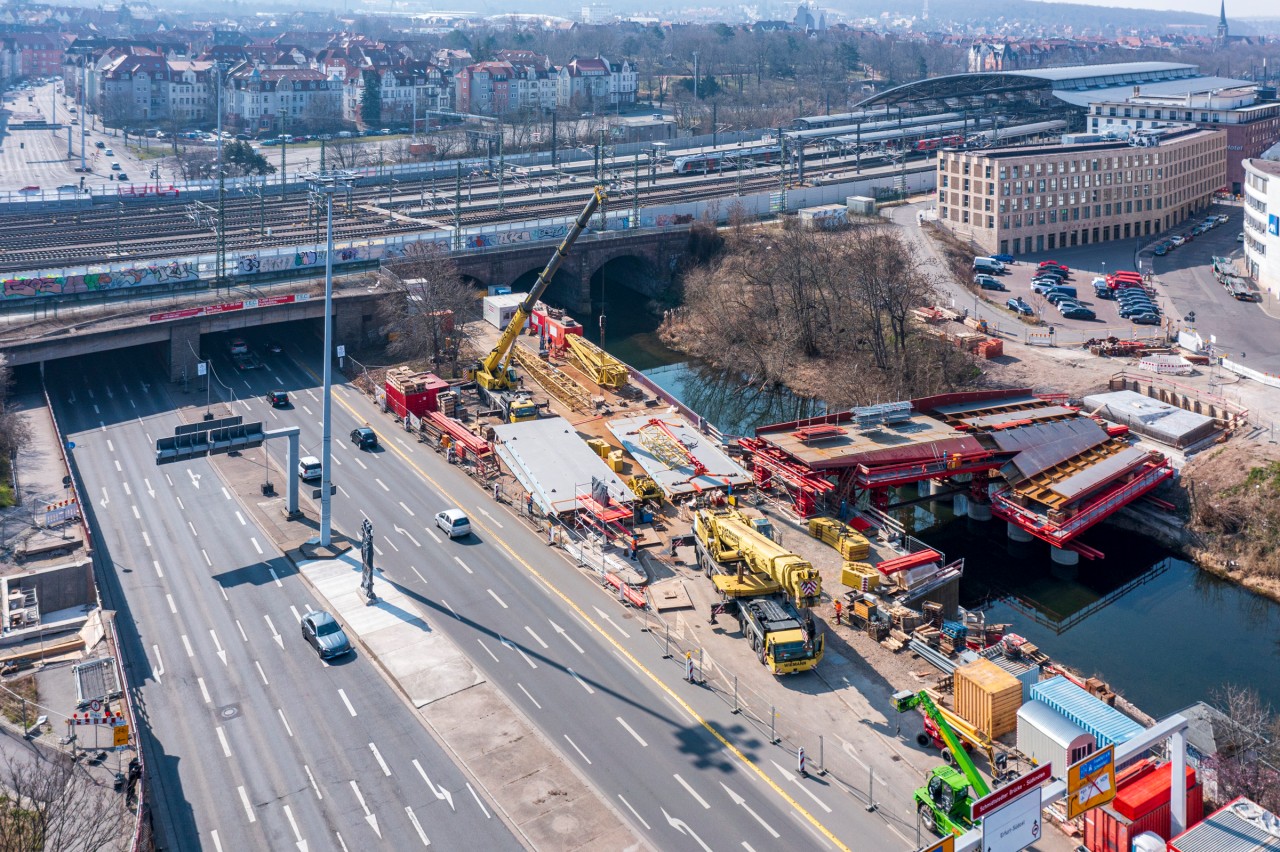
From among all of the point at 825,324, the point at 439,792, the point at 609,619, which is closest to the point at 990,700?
the point at 609,619

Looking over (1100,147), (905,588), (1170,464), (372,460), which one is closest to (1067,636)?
(905,588)

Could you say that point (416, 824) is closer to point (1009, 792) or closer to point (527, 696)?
point (527, 696)

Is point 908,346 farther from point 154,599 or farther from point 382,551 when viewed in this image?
point 154,599

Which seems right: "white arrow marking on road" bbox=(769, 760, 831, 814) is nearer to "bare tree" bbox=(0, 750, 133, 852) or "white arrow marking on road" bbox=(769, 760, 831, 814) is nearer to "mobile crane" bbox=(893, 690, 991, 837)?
"mobile crane" bbox=(893, 690, 991, 837)

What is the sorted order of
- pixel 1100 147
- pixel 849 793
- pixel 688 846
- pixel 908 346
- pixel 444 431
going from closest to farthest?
pixel 688 846 < pixel 849 793 < pixel 444 431 < pixel 908 346 < pixel 1100 147

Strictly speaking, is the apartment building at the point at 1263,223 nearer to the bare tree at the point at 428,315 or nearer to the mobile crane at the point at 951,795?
the bare tree at the point at 428,315

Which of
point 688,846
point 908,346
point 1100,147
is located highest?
point 1100,147
